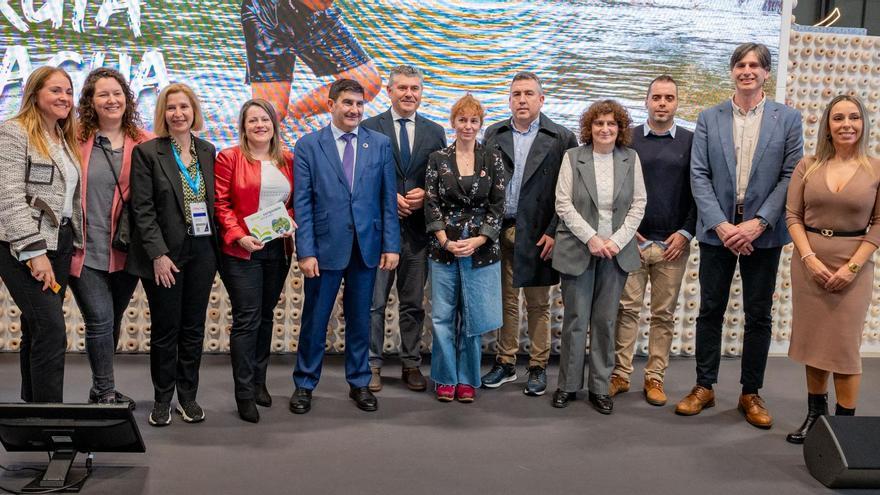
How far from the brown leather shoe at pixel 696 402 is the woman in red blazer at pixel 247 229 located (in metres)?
2.33

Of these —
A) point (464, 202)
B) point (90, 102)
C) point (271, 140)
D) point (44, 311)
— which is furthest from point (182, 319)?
point (464, 202)

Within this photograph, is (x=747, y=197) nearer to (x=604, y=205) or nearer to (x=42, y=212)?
(x=604, y=205)

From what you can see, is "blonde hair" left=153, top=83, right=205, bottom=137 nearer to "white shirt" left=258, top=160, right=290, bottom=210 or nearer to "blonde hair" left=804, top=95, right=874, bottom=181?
"white shirt" left=258, top=160, right=290, bottom=210

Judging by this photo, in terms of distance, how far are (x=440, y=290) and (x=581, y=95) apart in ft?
6.83

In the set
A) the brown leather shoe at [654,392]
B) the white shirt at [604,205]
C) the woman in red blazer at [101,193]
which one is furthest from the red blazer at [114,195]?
the brown leather shoe at [654,392]

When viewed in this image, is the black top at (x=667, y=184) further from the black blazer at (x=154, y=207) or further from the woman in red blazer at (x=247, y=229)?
the black blazer at (x=154, y=207)

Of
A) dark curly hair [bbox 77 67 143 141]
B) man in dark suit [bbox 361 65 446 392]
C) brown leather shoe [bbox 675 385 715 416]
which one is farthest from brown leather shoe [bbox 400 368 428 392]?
dark curly hair [bbox 77 67 143 141]

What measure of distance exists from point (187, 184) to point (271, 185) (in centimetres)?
41

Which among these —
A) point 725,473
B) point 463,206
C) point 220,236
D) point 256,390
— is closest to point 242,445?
point 256,390

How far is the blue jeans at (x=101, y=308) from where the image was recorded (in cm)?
332

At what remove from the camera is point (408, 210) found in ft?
13.4

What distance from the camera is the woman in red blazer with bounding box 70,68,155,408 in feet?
10.8

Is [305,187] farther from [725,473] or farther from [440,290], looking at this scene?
[725,473]

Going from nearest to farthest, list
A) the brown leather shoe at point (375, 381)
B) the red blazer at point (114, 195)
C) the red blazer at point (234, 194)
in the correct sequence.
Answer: the red blazer at point (114, 195) < the red blazer at point (234, 194) < the brown leather shoe at point (375, 381)
